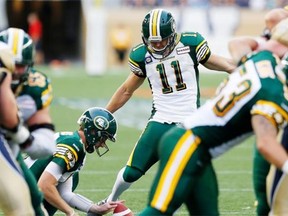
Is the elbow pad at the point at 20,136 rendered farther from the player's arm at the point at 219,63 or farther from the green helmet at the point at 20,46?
the player's arm at the point at 219,63

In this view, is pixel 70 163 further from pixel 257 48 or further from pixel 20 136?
pixel 257 48

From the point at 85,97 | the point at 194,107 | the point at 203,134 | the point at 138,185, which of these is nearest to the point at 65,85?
the point at 85,97

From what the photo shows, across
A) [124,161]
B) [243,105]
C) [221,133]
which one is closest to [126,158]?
[124,161]

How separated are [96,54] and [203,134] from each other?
738 inches

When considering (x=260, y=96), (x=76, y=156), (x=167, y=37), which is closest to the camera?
(x=260, y=96)

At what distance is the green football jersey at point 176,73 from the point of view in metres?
6.58

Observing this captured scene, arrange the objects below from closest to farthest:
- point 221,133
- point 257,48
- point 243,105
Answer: point 243,105 < point 221,133 < point 257,48

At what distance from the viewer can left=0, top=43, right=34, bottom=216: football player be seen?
4656 millimetres

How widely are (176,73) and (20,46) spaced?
184 centimetres

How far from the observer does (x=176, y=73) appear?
6598mm

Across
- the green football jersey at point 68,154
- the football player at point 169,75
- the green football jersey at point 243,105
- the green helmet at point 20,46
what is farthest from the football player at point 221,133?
the football player at point 169,75

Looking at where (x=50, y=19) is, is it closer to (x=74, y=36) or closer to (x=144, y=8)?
(x=74, y=36)

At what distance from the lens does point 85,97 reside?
16.6 metres

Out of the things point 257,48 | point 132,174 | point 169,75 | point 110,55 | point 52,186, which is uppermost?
point 257,48
